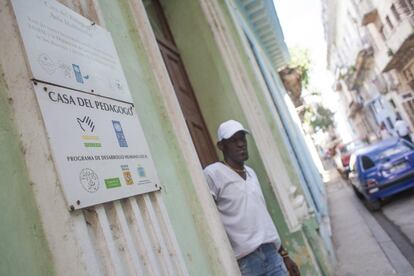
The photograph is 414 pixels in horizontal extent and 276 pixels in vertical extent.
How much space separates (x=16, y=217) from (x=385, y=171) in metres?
9.68

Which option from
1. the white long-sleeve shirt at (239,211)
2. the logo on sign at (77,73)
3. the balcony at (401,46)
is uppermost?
the balcony at (401,46)

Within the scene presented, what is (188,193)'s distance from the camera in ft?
7.68

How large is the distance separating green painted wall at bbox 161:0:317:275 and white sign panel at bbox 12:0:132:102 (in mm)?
2543

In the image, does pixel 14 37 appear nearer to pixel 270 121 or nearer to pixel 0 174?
pixel 0 174

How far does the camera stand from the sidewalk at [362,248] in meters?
5.11

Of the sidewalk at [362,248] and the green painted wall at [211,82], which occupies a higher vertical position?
the green painted wall at [211,82]

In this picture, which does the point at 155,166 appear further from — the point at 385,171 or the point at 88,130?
the point at 385,171

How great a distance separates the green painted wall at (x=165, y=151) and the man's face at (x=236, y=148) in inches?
37.5

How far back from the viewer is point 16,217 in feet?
4.35

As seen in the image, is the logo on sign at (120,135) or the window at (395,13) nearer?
the logo on sign at (120,135)

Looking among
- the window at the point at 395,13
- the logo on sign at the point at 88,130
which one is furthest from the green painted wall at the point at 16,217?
the window at the point at 395,13

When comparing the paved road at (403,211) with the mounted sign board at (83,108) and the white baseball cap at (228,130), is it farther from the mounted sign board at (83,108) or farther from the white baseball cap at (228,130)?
the mounted sign board at (83,108)

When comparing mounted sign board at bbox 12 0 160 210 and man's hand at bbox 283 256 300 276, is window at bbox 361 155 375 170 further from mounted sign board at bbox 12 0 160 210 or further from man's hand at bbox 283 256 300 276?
mounted sign board at bbox 12 0 160 210

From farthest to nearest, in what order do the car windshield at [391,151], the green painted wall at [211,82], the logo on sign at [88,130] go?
the car windshield at [391,151] < the green painted wall at [211,82] < the logo on sign at [88,130]
